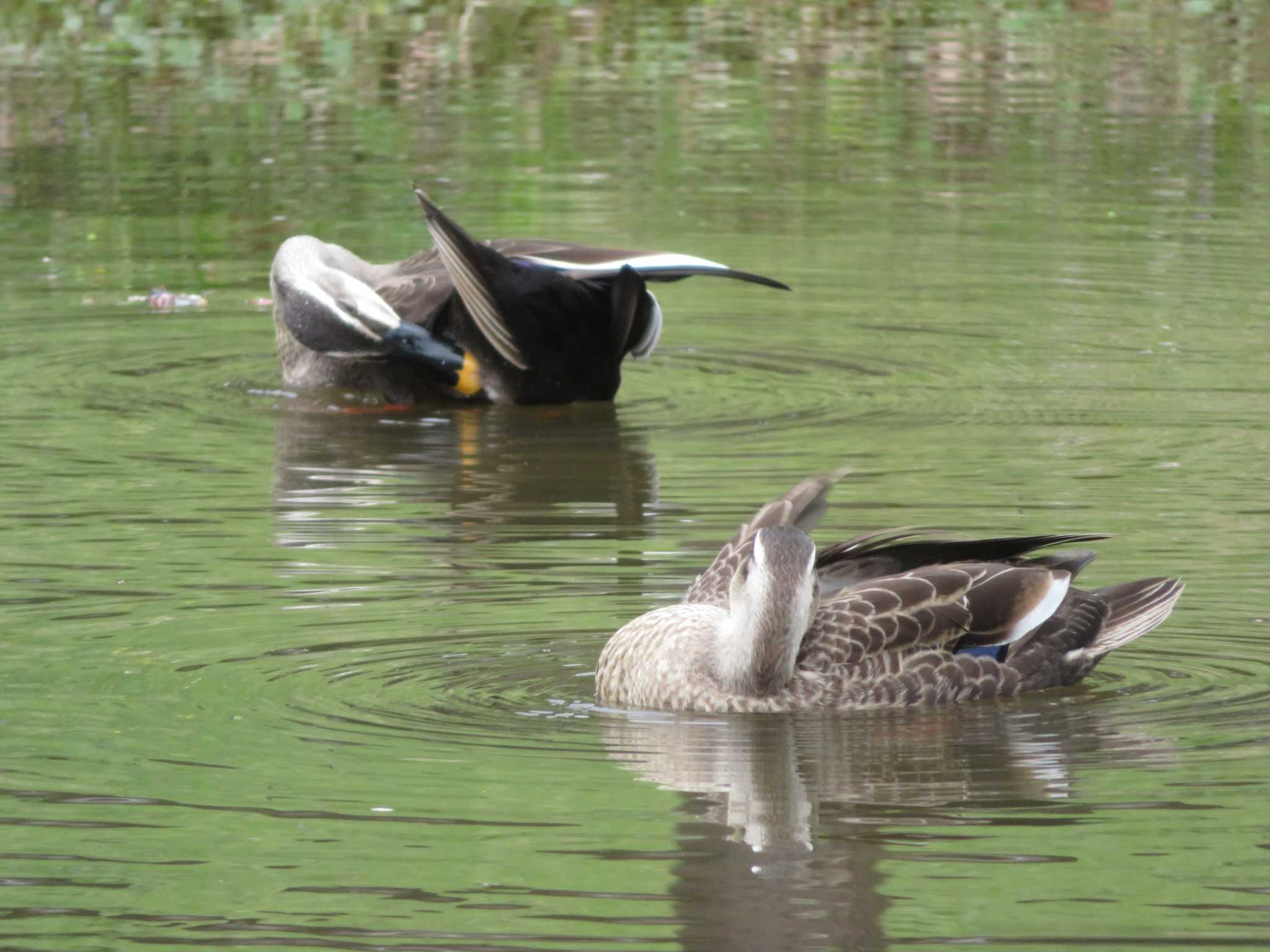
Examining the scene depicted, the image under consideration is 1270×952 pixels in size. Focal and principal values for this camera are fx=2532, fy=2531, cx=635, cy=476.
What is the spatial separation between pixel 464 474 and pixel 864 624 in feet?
11.5

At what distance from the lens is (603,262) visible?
36.9 ft

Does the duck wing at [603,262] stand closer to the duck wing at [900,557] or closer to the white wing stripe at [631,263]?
the white wing stripe at [631,263]

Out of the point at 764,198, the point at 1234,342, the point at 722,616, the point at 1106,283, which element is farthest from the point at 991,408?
the point at 764,198

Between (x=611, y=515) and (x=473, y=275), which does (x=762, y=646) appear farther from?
(x=473, y=275)

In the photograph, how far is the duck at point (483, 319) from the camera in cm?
1104

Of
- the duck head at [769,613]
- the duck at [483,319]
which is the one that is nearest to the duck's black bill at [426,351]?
the duck at [483,319]

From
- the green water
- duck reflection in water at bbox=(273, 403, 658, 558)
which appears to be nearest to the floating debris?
the green water

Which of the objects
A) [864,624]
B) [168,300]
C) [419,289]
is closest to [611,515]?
[864,624]

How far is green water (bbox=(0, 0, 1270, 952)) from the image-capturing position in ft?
18.1

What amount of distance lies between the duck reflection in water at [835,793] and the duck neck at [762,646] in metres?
0.11

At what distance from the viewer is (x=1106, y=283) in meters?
14.0

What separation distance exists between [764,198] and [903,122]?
3859 mm

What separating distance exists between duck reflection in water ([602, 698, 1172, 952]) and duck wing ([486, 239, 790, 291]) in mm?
4527

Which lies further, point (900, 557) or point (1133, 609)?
point (900, 557)
